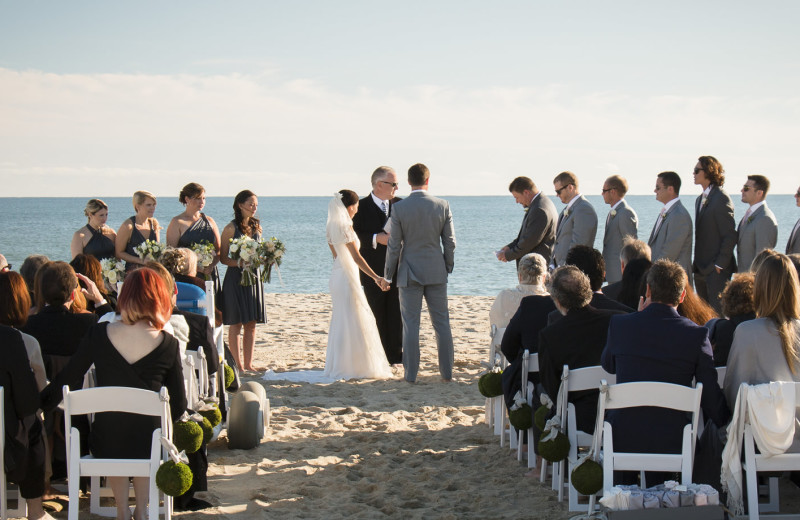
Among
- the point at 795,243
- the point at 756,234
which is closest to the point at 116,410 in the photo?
the point at 756,234

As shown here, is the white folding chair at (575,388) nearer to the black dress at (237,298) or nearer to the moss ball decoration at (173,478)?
the moss ball decoration at (173,478)

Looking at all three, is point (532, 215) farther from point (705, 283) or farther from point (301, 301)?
point (301, 301)

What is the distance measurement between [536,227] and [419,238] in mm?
1375

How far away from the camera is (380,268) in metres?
9.27

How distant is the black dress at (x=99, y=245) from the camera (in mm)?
8180

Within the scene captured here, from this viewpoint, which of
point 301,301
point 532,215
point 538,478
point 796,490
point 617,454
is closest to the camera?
point 617,454

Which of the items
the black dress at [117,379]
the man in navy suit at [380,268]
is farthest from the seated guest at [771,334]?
the man in navy suit at [380,268]

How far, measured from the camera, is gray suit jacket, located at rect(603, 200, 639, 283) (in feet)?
27.1

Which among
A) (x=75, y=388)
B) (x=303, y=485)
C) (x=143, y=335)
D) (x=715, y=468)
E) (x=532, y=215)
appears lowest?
(x=303, y=485)

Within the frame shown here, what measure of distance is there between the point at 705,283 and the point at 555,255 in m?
1.66

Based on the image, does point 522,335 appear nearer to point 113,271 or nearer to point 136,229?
point 113,271

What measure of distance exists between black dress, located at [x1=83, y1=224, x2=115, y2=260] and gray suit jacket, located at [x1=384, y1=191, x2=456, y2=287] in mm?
2874

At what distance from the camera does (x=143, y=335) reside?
159 inches

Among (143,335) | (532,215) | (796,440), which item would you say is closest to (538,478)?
(796,440)
